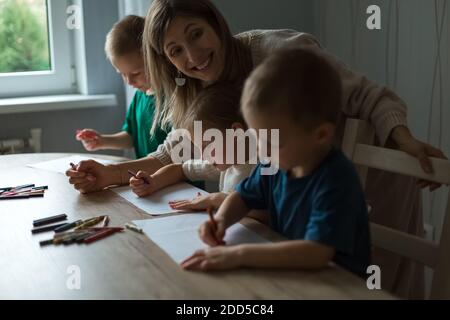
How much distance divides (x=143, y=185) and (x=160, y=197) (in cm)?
5

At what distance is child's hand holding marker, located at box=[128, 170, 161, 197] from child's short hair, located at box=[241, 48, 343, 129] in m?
0.54

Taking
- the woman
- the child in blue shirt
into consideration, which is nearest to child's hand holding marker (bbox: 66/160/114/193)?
the woman

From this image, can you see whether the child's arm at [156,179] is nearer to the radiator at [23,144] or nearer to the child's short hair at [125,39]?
the child's short hair at [125,39]

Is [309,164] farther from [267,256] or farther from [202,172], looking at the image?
[202,172]

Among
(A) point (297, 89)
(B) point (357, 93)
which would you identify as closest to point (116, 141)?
(B) point (357, 93)

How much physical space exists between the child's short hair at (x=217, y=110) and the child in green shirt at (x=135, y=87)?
17.8 inches

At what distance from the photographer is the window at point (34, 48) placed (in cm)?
246

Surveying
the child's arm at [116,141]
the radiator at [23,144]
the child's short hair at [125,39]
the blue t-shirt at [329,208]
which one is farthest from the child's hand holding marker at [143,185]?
the radiator at [23,144]

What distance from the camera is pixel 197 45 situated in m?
1.34

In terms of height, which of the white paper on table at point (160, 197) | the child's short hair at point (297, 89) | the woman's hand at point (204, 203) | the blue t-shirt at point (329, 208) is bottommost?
the white paper on table at point (160, 197)

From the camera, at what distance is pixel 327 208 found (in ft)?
2.73

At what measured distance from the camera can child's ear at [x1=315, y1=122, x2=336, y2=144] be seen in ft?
2.77

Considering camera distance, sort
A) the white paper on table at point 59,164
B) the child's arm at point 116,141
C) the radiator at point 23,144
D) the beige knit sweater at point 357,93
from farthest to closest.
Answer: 1. the radiator at point 23,144
2. the child's arm at point 116,141
3. the white paper on table at point 59,164
4. the beige knit sweater at point 357,93
